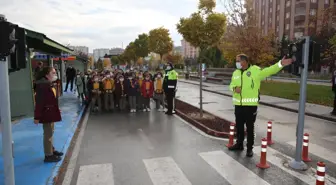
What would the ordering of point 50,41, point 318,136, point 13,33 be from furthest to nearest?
1. point 50,41
2. point 318,136
3. point 13,33

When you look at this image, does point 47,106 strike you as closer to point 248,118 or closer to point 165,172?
point 165,172

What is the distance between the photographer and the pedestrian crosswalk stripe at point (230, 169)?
192 inches

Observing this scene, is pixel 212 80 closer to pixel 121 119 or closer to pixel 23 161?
pixel 121 119

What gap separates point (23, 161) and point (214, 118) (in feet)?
21.7

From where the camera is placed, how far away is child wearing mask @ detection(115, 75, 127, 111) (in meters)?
12.1

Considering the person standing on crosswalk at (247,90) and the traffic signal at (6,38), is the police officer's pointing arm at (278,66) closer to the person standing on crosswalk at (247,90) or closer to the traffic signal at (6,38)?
the person standing on crosswalk at (247,90)

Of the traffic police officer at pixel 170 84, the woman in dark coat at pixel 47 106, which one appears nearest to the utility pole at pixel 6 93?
the woman in dark coat at pixel 47 106

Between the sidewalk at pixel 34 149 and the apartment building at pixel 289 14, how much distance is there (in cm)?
4885

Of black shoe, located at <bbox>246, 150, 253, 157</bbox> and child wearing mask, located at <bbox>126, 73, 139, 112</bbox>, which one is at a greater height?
child wearing mask, located at <bbox>126, 73, 139, 112</bbox>

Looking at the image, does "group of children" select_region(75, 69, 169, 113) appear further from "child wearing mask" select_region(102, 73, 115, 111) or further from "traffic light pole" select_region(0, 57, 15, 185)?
"traffic light pole" select_region(0, 57, 15, 185)

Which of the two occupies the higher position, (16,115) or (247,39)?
(247,39)

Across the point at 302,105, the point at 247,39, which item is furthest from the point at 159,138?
the point at 247,39

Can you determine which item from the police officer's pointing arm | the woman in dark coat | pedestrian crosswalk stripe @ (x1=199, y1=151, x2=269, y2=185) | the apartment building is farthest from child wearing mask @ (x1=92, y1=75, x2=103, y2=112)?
the apartment building

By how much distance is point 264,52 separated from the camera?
27.9 m
